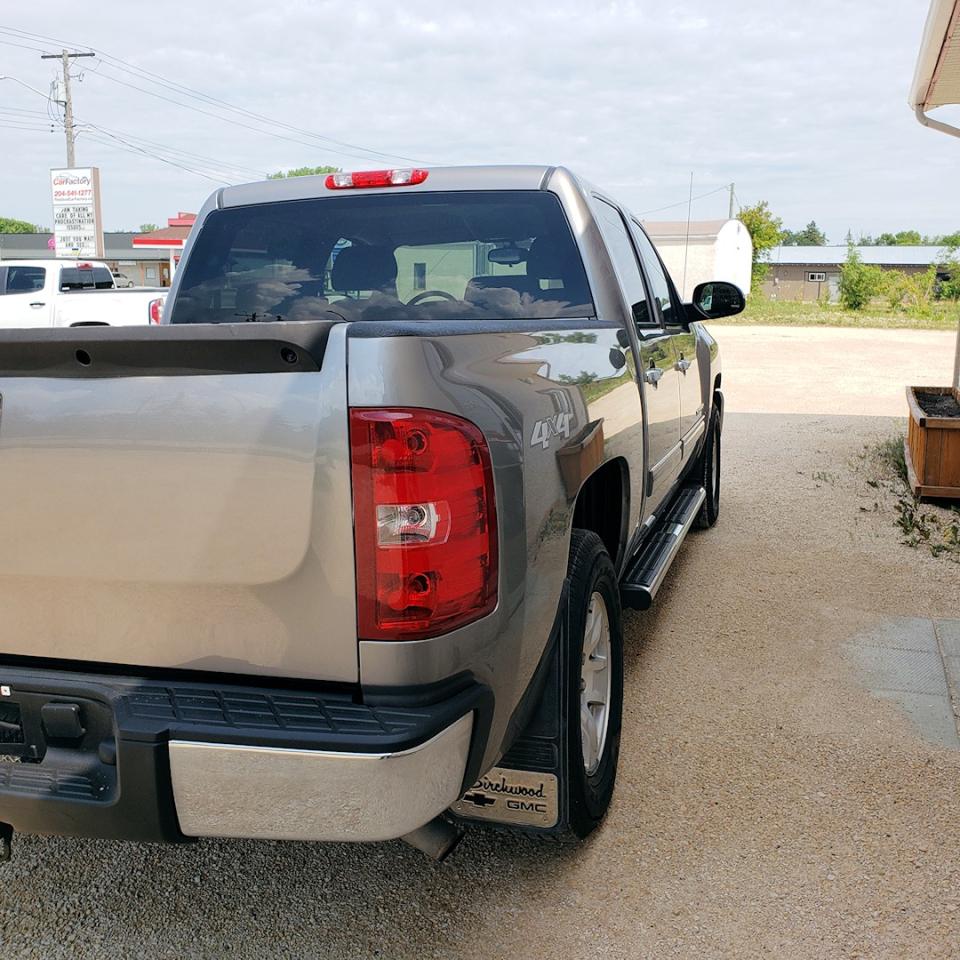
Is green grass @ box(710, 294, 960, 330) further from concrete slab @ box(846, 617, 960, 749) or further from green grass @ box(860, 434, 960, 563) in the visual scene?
concrete slab @ box(846, 617, 960, 749)

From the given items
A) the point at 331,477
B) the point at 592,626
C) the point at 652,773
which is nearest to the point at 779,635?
the point at 652,773

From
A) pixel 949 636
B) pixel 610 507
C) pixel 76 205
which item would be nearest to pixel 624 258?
pixel 610 507

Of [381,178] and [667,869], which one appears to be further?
[381,178]

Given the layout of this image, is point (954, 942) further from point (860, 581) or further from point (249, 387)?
point (860, 581)

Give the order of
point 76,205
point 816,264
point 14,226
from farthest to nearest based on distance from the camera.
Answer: point 14,226 → point 816,264 → point 76,205

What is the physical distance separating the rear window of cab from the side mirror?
157 centimetres

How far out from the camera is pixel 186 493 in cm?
205

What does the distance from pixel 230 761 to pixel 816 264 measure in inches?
3579

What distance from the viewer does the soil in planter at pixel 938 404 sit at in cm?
836

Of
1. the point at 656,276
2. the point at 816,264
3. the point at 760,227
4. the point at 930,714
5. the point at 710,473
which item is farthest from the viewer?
the point at 816,264

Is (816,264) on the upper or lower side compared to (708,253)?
lower

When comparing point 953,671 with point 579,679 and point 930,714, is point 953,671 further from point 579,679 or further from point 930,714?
point 579,679

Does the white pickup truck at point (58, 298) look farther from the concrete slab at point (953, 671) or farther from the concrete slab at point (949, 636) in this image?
the concrete slab at point (953, 671)

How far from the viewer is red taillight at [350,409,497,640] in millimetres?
1973
